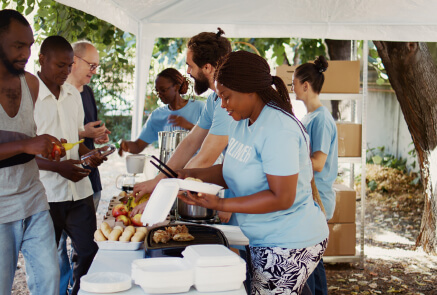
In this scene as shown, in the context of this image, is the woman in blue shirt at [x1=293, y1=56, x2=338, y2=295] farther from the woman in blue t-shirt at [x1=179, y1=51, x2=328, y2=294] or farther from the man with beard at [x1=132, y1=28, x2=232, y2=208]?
the woman in blue t-shirt at [x1=179, y1=51, x2=328, y2=294]

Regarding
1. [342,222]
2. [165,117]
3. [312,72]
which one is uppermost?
[312,72]

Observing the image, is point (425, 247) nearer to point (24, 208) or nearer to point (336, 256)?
point (336, 256)

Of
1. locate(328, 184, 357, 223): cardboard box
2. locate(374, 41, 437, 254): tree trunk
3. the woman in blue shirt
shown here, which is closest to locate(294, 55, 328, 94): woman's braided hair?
the woman in blue shirt

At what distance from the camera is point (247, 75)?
1919 mm

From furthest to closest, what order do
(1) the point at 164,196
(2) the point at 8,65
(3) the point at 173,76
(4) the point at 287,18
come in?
(4) the point at 287,18 < (3) the point at 173,76 < (2) the point at 8,65 < (1) the point at 164,196

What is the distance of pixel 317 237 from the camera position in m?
2.01

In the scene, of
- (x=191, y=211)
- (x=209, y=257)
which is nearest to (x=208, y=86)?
(x=191, y=211)

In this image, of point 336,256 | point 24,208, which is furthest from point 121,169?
point 24,208

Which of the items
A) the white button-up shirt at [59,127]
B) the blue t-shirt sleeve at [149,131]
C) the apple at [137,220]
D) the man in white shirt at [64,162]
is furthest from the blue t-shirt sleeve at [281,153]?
the blue t-shirt sleeve at [149,131]

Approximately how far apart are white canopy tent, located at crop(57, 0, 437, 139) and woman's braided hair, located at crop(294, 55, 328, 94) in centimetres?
87

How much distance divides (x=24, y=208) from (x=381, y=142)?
8.89m

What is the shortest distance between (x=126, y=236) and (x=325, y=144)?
173 centimetres

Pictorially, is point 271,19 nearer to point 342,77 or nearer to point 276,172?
point 342,77

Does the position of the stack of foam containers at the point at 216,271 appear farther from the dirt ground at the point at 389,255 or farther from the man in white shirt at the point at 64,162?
the dirt ground at the point at 389,255
